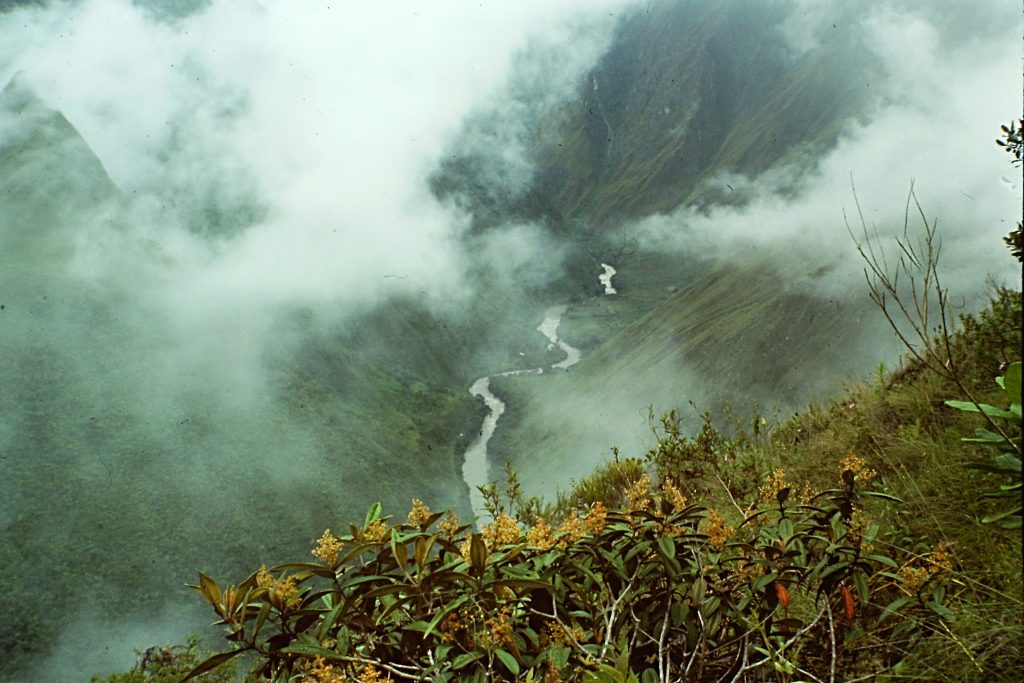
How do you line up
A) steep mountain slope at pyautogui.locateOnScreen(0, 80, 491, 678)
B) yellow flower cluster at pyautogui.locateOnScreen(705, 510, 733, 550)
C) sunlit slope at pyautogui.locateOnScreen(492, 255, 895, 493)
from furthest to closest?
1. sunlit slope at pyautogui.locateOnScreen(492, 255, 895, 493)
2. steep mountain slope at pyautogui.locateOnScreen(0, 80, 491, 678)
3. yellow flower cluster at pyautogui.locateOnScreen(705, 510, 733, 550)

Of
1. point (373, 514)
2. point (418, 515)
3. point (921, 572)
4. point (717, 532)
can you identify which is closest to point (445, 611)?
point (418, 515)

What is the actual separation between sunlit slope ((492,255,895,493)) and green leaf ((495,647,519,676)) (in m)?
37.1

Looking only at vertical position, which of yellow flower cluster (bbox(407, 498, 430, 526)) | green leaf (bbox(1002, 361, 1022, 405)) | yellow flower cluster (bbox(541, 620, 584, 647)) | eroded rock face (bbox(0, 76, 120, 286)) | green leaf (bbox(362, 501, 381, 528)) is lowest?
yellow flower cluster (bbox(541, 620, 584, 647))

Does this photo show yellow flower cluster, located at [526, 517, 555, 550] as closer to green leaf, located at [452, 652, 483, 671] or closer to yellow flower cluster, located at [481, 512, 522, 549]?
yellow flower cluster, located at [481, 512, 522, 549]

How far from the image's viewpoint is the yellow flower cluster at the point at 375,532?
104 inches

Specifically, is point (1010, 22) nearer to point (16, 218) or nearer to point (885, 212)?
point (885, 212)

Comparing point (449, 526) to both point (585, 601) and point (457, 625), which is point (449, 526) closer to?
point (457, 625)

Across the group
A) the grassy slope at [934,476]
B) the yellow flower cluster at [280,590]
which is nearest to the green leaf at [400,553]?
the yellow flower cluster at [280,590]

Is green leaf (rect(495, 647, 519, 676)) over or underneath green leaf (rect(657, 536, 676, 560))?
underneath

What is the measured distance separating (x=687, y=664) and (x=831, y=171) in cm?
14575

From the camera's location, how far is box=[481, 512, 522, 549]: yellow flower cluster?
2759 mm

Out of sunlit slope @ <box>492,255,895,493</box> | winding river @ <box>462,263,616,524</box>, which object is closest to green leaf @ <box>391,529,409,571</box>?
winding river @ <box>462,263,616,524</box>

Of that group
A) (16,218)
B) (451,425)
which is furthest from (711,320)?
(16,218)

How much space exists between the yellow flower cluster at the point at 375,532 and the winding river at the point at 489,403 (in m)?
33.8
